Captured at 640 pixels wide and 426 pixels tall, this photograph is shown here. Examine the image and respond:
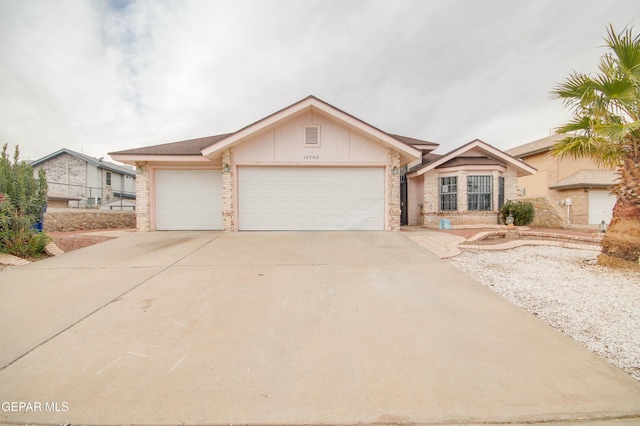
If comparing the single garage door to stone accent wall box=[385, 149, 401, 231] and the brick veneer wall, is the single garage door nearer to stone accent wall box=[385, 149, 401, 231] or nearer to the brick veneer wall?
stone accent wall box=[385, 149, 401, 231]

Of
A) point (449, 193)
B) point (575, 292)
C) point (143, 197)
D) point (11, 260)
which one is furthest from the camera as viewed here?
point (449, 193)

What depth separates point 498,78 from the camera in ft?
43.7

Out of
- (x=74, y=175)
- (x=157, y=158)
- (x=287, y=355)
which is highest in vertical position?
(x=74, y=175)

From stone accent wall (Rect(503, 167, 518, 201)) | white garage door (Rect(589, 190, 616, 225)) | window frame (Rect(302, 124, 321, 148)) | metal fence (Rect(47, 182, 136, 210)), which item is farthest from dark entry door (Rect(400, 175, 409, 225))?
metal fence (Rect(47, 182, 136, 210))

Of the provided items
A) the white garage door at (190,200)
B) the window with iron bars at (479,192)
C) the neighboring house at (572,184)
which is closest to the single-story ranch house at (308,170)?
the white garage door at (190,200)

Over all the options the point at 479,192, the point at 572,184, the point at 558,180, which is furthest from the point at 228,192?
the point at 558,180

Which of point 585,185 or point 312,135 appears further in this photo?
point 585,185

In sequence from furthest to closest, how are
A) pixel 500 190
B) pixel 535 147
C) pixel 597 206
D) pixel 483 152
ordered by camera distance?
pixel 535 147
pixel 597 206
pixel 483 152
pixel 500 190

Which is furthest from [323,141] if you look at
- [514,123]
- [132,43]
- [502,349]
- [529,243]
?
[514,123]

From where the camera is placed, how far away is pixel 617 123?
18.5 ft

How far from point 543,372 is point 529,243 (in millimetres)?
7269

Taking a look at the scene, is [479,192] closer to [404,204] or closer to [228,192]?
[404,204]

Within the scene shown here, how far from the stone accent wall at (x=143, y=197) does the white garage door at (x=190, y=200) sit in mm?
404

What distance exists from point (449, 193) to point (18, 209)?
16334mm
